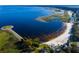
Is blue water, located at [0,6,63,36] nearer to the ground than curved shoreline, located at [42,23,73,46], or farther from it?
farther from it

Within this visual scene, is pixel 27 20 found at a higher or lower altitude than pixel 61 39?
higher

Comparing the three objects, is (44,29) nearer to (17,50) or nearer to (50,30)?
(50,30)

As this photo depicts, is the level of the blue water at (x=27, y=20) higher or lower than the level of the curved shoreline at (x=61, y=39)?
higher
